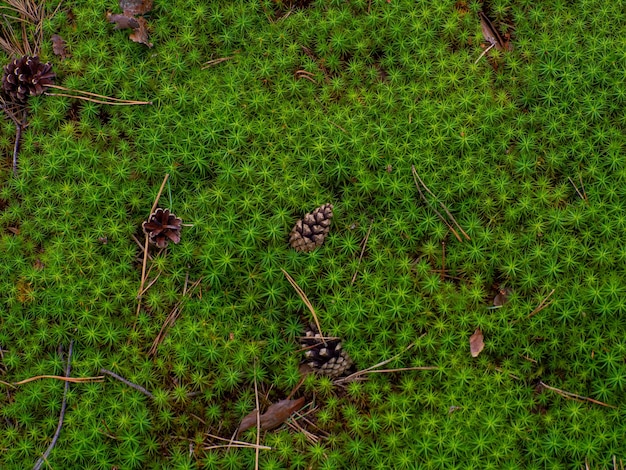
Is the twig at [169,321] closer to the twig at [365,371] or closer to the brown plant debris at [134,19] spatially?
the twig at [365,371]

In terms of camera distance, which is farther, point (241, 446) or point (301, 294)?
point (301, 294)

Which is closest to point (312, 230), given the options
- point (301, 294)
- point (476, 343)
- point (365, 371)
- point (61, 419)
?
point (301, 294)

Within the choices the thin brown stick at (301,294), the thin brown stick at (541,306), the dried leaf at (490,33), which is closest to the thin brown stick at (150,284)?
the thin brown stick at (301,294)

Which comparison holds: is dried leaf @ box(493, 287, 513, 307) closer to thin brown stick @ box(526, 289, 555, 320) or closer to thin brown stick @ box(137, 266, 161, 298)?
thin brown stick @ box(526, 289, 555, 320)

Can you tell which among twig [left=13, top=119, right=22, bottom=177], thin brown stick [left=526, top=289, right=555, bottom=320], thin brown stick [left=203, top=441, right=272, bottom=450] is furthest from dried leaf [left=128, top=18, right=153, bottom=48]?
thin brown stick [left=526, top=289, right=555, bottom=320]

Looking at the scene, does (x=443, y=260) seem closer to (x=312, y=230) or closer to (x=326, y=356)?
(x=312, y=230)

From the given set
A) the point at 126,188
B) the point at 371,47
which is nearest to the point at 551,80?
the point at 371,47
